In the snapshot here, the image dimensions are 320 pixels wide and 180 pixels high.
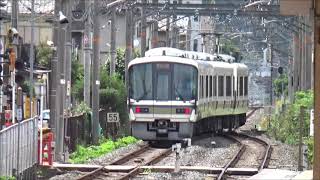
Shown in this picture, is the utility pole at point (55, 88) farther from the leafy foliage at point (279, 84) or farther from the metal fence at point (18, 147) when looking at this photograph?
the leafy foliage at point (279, 84)

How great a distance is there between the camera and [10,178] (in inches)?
591

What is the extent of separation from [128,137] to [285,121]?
5925 mm

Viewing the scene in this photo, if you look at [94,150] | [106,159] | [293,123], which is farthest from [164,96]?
[293,123]

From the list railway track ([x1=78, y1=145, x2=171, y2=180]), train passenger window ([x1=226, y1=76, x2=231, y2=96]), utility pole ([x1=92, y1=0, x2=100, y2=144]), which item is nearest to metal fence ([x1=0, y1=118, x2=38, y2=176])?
railway track ([x1=78, y1=145, x2=171, y2=180])

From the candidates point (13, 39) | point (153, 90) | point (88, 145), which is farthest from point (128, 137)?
point (13, 39)

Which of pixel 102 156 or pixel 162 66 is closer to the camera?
pixel 102 156

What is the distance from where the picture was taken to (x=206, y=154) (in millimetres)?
25359

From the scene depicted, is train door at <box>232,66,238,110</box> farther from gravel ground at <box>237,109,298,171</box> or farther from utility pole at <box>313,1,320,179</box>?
utility pole at <box>313,1,320,179</box>

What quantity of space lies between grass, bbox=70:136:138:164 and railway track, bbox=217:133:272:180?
13.4 feet

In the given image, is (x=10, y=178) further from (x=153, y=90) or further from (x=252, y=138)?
(x=252, y=138)

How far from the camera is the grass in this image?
23.8 m

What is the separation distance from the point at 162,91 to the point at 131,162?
3993 millimetres

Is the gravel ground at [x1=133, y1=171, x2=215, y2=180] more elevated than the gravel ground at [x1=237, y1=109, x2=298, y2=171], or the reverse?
the gravel ground at [x1=133, y1=171, x2=215, y2=180]

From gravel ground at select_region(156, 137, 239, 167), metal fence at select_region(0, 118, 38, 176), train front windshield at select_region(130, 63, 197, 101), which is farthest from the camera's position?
train front windshield at select_region(130, 63, 197, 101)
